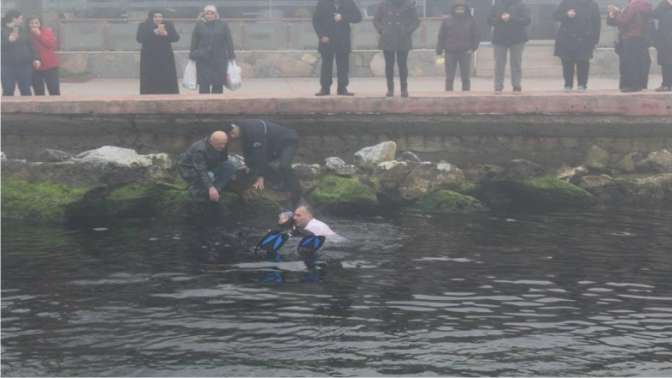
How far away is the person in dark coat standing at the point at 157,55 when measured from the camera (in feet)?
65.2

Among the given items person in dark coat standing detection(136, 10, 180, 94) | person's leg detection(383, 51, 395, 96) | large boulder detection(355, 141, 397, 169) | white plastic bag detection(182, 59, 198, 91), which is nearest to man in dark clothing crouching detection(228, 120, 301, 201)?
large boulder detection(355, 141, 397, 169)

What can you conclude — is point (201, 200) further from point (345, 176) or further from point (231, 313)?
point (231, 313)

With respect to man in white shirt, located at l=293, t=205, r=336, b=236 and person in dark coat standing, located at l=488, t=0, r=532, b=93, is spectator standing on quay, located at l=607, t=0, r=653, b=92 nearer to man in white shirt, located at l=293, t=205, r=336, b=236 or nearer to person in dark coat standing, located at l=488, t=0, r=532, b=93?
person in dark coat standing, located at l=488, t=0, r=532, b=93

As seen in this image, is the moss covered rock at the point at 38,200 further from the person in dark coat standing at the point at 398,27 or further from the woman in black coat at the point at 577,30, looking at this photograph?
the woman in black coat at the point at 577,30

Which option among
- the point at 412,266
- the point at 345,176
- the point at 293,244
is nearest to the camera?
the point at 412,266

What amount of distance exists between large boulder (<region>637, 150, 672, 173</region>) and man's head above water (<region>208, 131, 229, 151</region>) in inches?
227

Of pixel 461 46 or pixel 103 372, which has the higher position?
pixel 461 46

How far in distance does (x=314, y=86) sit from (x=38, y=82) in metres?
4.40

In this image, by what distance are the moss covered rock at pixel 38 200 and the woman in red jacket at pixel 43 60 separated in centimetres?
269

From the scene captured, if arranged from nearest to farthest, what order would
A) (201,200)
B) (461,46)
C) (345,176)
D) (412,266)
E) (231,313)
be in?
(231,313)
(412,266)
(201,200)
(345,176)
(461,46)

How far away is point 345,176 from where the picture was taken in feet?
61.0

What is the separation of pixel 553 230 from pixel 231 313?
533 cm

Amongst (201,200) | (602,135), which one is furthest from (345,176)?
(602,135)

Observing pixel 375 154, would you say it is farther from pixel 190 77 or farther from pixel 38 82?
pixel 38 82
